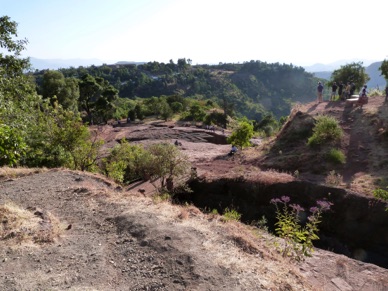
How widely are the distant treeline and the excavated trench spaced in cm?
8372

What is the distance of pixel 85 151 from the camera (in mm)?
16031

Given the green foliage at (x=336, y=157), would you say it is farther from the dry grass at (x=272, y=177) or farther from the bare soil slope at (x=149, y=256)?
the bare soil slope at (x=149, y=256)

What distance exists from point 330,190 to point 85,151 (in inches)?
473

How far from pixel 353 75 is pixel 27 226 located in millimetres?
30441

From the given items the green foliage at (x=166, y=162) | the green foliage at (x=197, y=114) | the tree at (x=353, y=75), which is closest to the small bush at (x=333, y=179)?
the green foliage at (x=166, y=162)

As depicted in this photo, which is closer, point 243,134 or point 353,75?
point 243,134

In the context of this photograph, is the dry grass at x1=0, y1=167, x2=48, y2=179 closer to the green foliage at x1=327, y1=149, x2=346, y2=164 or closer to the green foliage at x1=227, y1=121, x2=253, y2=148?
the green foliage at x1=227, y1=121, x2=253, y2=148

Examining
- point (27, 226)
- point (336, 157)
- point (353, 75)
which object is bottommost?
point (336, 157)

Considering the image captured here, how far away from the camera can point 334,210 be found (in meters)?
14.0

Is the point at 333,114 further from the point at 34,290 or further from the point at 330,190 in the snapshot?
the point at 34,290

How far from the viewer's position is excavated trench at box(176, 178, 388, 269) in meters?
12.8

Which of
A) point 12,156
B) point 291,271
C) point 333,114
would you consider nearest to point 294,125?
point 333,114

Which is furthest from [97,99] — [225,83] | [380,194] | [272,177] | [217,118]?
[225,83]

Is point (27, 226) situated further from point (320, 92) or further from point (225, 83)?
point (225, 83)
